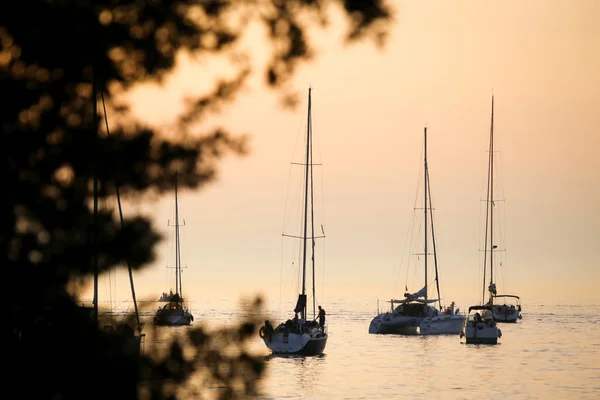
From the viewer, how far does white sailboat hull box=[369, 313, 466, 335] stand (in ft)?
301

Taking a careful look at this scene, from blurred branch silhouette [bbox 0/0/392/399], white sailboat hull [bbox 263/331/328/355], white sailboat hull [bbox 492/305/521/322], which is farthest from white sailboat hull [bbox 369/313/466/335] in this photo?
blurred branch silhouette [bbox 0/0/392/399]

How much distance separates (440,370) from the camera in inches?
2564

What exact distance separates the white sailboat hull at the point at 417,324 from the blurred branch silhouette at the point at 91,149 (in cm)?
8143

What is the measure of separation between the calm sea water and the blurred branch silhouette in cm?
3774

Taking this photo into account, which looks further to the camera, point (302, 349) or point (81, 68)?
point (302, 349)

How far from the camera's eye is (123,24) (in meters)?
10.1

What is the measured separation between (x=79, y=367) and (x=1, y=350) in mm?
597

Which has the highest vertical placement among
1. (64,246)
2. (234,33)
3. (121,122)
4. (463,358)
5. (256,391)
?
(234,33)

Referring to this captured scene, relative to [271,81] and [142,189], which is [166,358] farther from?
[271,81]

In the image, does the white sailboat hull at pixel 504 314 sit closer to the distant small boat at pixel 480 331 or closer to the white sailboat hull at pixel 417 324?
the white sailboat hull at pixel 417 324

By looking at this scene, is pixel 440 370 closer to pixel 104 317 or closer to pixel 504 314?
pixel 504 314

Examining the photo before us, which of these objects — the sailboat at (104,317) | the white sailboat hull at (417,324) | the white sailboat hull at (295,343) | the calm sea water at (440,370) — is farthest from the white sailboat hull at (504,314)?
the sailboat at (104,317)

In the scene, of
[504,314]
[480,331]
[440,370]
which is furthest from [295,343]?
[504,314]

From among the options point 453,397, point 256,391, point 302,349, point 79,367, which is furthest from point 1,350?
point 302,349
